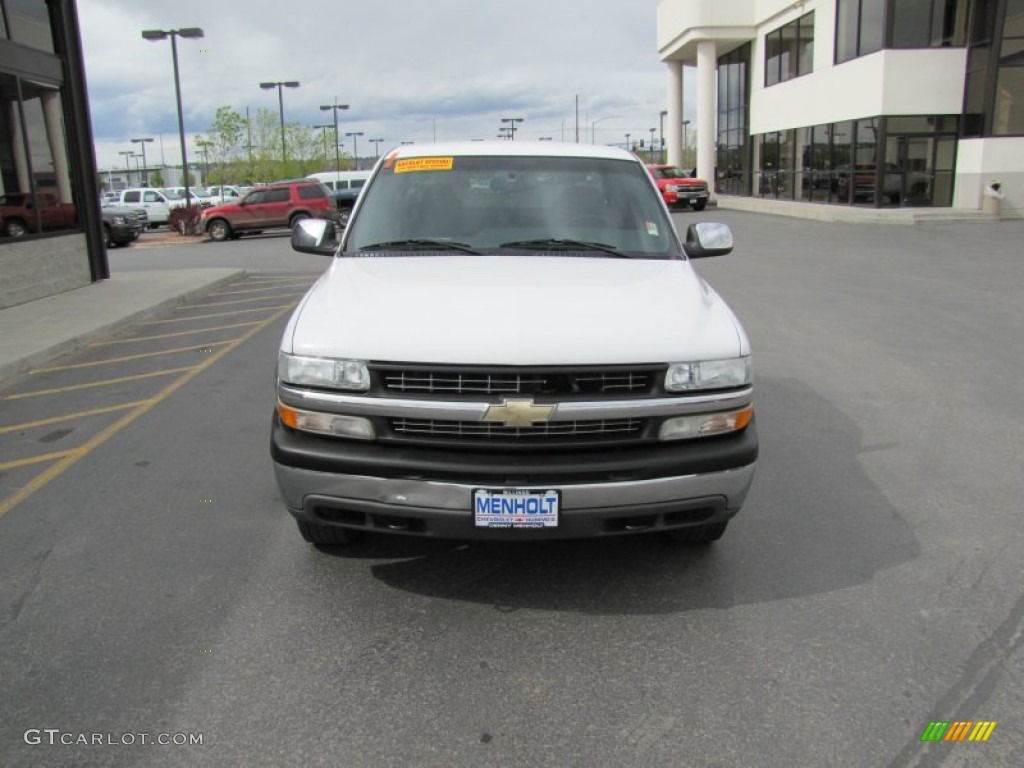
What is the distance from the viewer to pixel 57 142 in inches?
528

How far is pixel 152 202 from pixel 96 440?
35.8 m

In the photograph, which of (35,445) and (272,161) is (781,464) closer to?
(35,445)

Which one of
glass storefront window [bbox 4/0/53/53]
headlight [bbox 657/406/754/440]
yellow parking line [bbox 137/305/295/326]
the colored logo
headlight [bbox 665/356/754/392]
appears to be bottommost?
the colored logo

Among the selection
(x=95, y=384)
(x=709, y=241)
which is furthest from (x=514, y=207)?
(x=95, y=384)

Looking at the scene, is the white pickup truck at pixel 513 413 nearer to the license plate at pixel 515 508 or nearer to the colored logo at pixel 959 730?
the license plate at pixel 515 508

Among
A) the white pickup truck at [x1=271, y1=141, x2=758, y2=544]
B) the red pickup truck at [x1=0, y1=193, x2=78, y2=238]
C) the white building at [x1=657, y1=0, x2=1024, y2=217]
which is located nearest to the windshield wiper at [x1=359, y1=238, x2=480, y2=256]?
the white pickup truck at [x1=271, y1=141, x2=758, y2=544]

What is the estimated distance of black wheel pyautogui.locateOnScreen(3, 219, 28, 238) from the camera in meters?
11.8

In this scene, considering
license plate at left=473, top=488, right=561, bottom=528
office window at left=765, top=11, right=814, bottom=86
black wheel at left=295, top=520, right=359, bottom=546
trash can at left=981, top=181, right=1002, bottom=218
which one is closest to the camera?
license plate at left=473, top=488, right=561, bottom=528

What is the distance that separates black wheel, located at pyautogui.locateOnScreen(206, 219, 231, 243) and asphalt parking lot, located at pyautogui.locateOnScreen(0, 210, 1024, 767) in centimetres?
2320

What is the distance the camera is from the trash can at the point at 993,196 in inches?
969

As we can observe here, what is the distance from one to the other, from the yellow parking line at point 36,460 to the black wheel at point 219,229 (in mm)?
24117

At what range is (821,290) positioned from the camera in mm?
12547

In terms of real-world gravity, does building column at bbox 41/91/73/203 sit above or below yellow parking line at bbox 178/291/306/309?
above

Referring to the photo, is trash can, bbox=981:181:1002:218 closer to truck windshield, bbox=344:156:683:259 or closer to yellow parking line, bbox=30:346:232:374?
yellow parking line, bbox=30:346:232:374
